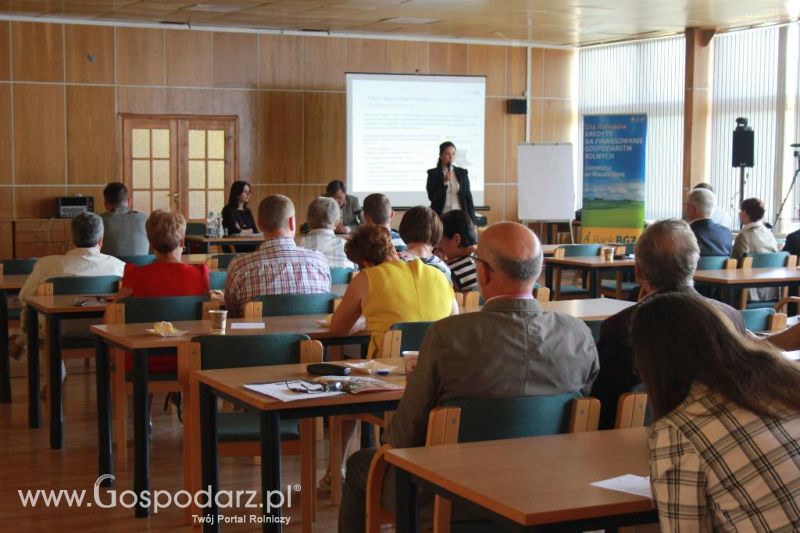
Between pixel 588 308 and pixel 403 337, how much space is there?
1.84 meters

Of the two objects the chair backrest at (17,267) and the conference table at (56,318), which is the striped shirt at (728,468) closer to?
the conference table at (56,318)

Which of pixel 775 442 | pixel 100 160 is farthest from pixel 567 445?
pixel 100 160

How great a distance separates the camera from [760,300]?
9.24 m

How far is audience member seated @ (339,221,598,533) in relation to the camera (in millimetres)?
3154

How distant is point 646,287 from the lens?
3854 mm

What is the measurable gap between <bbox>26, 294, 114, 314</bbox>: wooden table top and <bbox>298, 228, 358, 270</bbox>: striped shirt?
167cm

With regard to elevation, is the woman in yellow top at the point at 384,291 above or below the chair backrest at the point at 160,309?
above

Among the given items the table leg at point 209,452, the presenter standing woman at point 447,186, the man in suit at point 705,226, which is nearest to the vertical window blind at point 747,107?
the presenter standing woman at point 447,186

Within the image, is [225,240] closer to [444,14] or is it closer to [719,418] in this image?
[444,14]

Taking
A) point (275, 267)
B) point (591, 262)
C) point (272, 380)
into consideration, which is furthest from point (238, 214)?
point (272, 380)

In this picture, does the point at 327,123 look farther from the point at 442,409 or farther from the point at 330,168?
the point at 442,409

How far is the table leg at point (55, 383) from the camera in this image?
19.8 feet

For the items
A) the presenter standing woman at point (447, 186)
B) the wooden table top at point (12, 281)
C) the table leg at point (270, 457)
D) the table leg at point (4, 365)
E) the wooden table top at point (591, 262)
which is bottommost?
the table leg at point (4, 365)

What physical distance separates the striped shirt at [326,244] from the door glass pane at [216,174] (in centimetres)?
736
